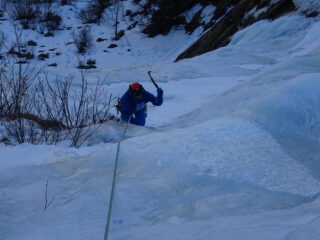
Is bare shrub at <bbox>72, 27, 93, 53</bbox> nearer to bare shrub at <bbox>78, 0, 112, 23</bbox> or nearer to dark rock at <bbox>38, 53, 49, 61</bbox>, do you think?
dark rock at <bbox>38, 53, 49, 61</bbox>

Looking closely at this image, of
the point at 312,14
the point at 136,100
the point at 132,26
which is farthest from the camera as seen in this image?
the point at 132,26

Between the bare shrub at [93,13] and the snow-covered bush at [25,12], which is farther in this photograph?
the bare shrub at [93,13]

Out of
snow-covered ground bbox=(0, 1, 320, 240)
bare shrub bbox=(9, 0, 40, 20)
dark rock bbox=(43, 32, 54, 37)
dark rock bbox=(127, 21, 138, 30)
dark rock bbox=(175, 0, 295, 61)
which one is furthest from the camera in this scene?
bare shrub bbox=(9, 0, 40, 20)

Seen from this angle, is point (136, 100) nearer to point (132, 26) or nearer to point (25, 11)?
point (132, 26)

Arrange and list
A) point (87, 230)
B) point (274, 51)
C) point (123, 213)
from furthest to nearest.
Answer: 1. point (274, 51)
2. point (123, 213)
3. point (87, 230)

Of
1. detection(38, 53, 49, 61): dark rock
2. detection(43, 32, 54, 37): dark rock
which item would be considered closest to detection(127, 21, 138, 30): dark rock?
detection(43, 32, 54, 37): dark rock

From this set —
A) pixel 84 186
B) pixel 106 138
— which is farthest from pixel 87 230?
pixel 106 138

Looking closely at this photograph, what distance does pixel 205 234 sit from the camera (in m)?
1.84


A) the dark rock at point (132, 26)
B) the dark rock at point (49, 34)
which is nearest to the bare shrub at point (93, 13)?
the dark rock at point (132, 26)

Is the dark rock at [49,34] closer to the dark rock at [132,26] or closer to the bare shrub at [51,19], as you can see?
the bare shrub at [51,19]

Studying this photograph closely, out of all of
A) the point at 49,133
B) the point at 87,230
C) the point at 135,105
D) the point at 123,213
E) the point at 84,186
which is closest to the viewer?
the point at 87,230

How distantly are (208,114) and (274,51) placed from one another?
4.97 m

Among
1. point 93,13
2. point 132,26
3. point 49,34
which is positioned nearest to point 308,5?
point 132,26

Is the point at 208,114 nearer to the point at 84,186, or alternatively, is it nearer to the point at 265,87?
the point at 265,87
